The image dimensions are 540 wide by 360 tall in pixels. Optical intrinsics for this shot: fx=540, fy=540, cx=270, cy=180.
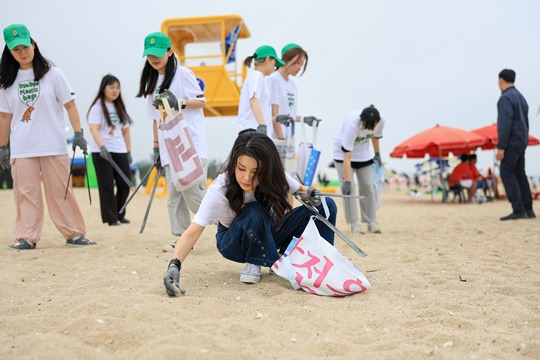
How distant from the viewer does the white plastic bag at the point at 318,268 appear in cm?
A: 263

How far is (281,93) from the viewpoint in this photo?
4703 mm

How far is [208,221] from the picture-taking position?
2744 millimetres

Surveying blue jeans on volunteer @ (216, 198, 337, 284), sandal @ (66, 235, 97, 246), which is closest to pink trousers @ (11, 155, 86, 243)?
sandal @ (66, 235, 97, 246)

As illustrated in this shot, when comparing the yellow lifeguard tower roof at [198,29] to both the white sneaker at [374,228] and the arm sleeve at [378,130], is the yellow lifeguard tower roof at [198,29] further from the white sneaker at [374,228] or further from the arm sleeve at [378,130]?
the white sneaker at [374,228]

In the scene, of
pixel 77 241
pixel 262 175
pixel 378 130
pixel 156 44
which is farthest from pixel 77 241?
pixel 378 130

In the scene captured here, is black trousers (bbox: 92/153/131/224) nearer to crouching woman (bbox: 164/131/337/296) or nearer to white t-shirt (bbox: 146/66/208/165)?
white t-shirt (bbox: 146/66/208/165)

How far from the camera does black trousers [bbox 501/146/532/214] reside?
6367 mm

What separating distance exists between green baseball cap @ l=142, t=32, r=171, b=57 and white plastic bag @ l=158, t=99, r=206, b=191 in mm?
412

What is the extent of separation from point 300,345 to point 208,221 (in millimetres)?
983

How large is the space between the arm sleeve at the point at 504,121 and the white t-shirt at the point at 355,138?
70.4 inches

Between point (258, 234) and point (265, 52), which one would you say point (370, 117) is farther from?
point (258, 234)

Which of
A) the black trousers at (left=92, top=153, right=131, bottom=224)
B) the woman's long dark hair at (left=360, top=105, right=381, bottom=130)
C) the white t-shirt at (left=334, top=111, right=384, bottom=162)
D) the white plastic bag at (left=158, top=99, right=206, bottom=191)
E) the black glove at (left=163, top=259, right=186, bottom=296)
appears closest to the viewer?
the black glove at (left=163, top=259, right=186, bottom=296)

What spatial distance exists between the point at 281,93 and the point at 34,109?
2003mm

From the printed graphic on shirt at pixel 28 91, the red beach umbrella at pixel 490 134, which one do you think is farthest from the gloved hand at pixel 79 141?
the red beach umbrella at pixel 490 134
